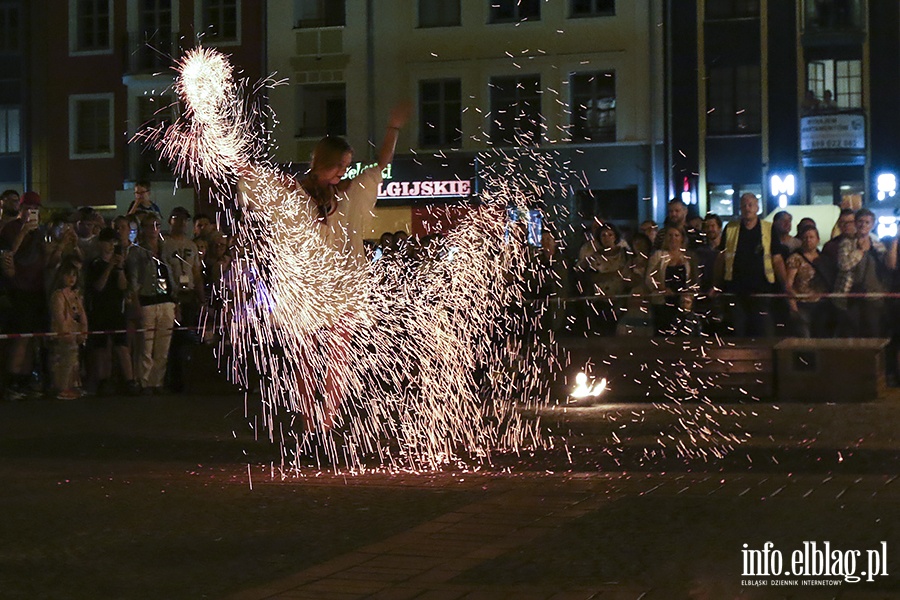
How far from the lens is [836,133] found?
38625 millimetres

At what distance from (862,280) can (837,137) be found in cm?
2378

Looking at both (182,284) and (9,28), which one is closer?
(182,284)

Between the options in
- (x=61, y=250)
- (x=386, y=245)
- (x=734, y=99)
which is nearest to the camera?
(x=61, y=250)

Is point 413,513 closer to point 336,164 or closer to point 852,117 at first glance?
point 336,164

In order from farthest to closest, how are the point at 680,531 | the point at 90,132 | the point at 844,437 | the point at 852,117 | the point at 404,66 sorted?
1. the point at 90,132
2. the point at 404,66
3. the point at 852,117
4. the point at 844,437
5. the point at 680,531

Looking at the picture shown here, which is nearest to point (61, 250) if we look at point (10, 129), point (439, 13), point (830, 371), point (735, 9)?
point (830, 371)

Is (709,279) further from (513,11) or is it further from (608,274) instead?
(513,11)

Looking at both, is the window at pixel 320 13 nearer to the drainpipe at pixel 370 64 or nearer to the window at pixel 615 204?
the drainpipe at pixel 370 64

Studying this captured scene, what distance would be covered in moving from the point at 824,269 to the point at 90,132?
3321cm

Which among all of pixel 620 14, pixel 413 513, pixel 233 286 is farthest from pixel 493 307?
pixel 620 14

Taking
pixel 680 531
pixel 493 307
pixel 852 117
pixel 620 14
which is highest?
pixel 620 14

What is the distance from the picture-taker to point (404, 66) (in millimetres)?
41094

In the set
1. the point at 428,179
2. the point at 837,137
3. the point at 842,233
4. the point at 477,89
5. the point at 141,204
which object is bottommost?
the point at 842,233

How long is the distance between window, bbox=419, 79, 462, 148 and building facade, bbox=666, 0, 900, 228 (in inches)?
231
